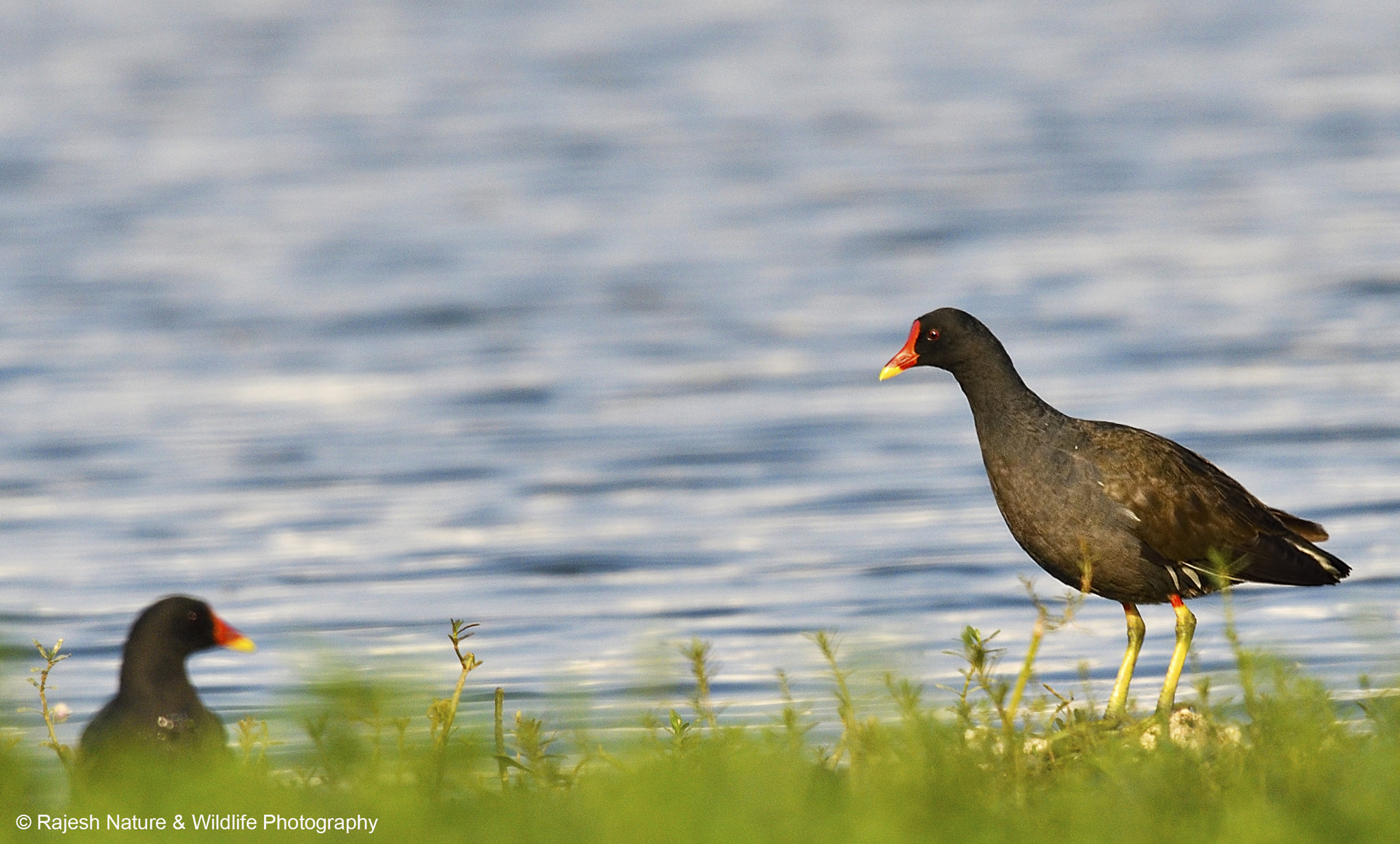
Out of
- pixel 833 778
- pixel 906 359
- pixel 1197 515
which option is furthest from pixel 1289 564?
pixel 833 778

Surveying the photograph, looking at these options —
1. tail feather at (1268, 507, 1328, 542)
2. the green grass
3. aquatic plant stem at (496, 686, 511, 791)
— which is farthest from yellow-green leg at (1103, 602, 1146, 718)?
aquatic plant stem at (496, 686, 511, 791)

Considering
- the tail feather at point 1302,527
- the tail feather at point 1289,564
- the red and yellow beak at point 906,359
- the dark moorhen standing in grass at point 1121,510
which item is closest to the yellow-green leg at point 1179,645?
the dark moorhen standing in grass at point 1121,510

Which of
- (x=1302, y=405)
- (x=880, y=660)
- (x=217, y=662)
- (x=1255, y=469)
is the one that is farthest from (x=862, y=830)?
(x=1302, y=405)

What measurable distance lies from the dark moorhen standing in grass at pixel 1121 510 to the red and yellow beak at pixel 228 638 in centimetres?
260

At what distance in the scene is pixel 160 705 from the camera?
675 centimetres

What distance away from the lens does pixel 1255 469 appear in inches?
527

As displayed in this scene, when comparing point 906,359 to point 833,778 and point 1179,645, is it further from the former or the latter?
point 833,778

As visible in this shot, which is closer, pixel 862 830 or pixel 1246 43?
pixel 862 830

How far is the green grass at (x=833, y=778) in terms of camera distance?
16.4 ft

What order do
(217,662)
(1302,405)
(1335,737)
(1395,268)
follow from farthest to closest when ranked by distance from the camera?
(1395,268) → (1302,405) → (217,662) → (1335,737)

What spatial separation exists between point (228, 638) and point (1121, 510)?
3.03 metres

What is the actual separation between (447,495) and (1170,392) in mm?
5054

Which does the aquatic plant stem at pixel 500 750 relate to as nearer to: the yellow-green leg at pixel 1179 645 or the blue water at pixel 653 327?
the blue water at pixel 653 327

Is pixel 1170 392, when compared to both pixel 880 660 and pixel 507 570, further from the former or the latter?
pixel 880 660
